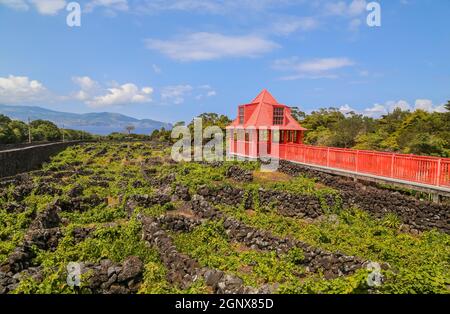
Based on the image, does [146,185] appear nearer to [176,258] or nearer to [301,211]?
[301,211]

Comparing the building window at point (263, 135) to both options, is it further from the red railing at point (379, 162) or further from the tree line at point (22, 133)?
the tree line at point (22, 133)

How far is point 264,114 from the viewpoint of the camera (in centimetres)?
2733

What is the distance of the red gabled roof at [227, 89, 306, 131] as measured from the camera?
2695 centimetres

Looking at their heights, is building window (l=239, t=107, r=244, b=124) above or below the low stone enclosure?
above

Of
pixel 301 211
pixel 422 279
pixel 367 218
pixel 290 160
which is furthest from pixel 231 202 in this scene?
pixel 422 279

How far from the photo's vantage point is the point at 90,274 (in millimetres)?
8484

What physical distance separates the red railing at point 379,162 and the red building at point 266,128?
2.06 metres

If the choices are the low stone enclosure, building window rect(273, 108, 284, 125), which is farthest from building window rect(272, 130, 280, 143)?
the low stone enclosure

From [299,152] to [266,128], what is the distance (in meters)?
4.17

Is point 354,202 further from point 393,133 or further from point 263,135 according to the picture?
point 393,133

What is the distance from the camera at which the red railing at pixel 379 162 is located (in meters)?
14.0

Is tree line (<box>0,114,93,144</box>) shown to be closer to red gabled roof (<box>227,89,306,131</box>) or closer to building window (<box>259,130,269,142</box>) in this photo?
red gabled roof (<box>227,89,306,131</box>)

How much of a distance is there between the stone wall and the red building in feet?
59.8
